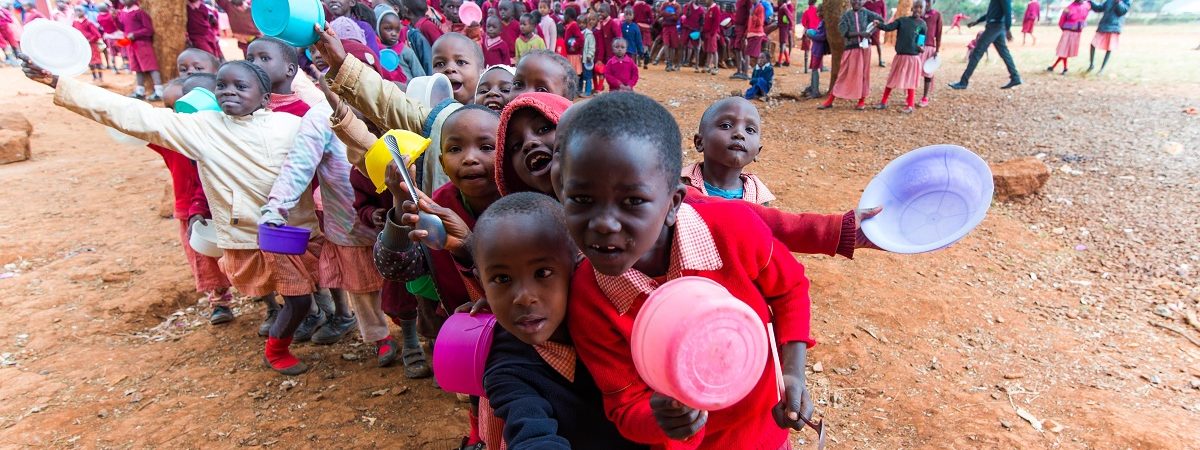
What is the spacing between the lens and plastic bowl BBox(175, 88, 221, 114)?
3.22 m

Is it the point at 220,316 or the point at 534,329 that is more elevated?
the point at 534,329

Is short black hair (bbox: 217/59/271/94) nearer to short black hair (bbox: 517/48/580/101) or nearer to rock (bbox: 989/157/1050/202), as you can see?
short black hair (bbox: 517/48/580/101)

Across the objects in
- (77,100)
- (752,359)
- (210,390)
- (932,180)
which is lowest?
(210,390)

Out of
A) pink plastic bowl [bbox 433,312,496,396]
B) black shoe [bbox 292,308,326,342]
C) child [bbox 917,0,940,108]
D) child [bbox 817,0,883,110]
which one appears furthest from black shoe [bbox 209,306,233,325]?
child [bbox 917,0,940,108]

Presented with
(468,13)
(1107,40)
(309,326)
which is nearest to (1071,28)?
(1107,40)

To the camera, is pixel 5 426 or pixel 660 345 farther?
pixel 5 426

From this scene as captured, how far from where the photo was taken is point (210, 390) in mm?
3242

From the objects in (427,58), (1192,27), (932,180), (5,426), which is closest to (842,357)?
(932,180)

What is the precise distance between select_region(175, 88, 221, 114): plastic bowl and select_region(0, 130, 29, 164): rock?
7367 millimetres

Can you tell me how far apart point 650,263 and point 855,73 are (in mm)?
8779

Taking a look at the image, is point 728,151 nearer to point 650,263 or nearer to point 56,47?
point 650,263

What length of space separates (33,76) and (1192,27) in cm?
3192

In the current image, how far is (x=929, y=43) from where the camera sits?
31.4 feet

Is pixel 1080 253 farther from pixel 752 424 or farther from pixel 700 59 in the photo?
pixel 700 59
